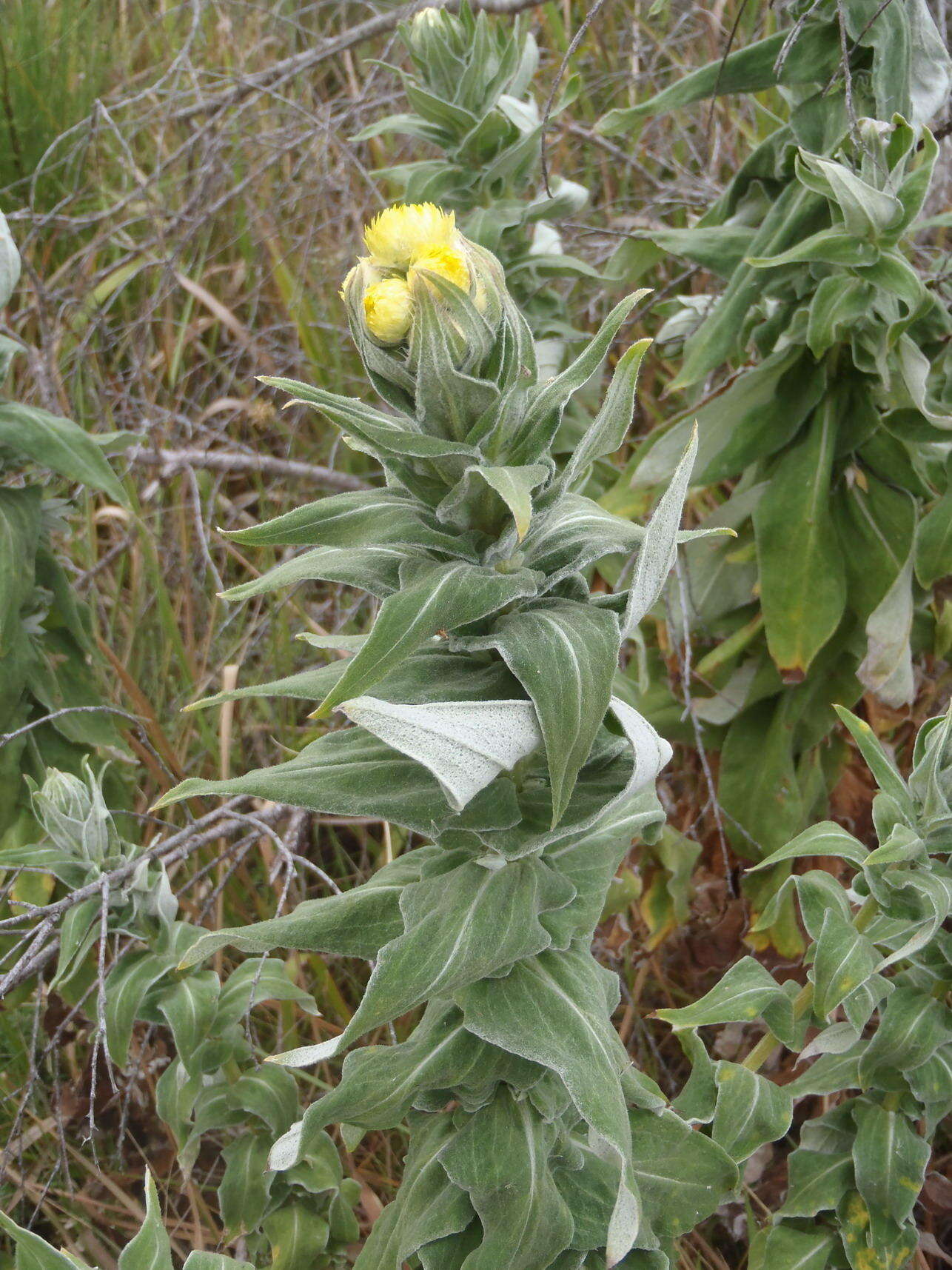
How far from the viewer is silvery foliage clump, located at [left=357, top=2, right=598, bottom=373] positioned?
2.31 metres

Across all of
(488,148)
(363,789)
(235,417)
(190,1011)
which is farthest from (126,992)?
(235,417)

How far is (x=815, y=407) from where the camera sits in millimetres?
2281

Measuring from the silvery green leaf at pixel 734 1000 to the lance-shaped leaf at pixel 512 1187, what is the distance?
28 cm

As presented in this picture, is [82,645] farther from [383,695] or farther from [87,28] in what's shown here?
[87,28]

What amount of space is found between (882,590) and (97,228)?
3.18 meters

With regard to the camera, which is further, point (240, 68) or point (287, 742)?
point (240, 68)

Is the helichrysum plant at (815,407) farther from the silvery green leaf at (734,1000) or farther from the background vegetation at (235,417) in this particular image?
the silvery green leaf at (734,1000)

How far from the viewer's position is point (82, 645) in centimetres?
240

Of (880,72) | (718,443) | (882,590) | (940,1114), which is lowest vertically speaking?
(940,1114)

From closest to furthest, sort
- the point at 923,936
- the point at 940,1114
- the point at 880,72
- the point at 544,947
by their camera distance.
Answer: the point at 544,947 → the point at 923,936 → the point at 940,1114 → the point at 880,72

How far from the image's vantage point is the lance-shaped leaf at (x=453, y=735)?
3.17 ft

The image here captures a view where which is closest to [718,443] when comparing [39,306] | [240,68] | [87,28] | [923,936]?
[923,936]

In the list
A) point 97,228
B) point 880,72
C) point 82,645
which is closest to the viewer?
point 880,72

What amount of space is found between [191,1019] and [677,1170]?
2.48ft
